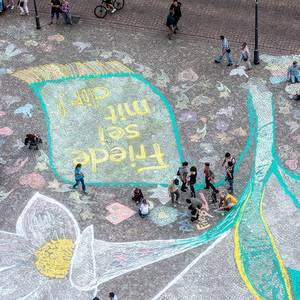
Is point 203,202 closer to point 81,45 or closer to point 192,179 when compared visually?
point 192,179

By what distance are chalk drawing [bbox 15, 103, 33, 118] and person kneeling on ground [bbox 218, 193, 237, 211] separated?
10.4 metres

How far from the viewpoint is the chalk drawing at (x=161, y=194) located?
26.4 metres

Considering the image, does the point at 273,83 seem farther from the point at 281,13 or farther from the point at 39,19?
the point at 39,19

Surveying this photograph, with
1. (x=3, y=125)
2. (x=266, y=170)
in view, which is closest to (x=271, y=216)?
(x=266, y=170)

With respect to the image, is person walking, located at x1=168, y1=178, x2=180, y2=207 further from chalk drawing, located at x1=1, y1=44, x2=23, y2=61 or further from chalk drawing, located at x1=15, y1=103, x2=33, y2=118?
chalk drawing, located at x1=1, y1=44, x2=23, y2=61

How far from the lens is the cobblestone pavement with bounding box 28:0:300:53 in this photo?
3512cm

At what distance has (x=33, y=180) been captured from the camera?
27.4 metres

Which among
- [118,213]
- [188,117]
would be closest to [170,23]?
[188,117]

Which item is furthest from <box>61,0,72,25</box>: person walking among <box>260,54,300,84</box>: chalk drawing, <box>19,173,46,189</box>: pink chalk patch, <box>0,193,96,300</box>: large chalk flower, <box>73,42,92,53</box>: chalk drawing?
<box>0,193,96,300</box>: large chalk flower

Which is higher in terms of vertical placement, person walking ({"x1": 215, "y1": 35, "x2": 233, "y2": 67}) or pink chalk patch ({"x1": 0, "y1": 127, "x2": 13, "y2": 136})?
person walking ({"x1": 215, "y1": 35, "x2": 233, "y2": 67})

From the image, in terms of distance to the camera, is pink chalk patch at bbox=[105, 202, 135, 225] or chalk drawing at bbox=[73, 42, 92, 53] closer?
pink chalk patch at bbox=[105, 202, 135, 225]

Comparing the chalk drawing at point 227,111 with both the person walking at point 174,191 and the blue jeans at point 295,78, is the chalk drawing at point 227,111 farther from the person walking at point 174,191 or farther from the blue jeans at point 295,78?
the person walking at point 174,191

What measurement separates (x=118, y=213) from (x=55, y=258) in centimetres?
317

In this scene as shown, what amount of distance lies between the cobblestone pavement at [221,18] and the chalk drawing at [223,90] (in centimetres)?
400
